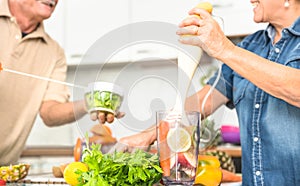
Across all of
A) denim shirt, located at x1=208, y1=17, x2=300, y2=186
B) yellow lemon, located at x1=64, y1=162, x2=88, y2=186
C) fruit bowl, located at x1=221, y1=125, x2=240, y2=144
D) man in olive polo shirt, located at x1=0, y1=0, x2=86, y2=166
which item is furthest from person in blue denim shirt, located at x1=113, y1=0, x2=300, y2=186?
fruit bowl, located at x1=221, y1=125, x2=240, y2=144

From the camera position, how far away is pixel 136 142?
→ 3.35ft

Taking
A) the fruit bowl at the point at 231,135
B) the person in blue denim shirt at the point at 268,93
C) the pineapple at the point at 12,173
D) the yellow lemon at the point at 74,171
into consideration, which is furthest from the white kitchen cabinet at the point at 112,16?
the yellow lemon at the point at 74,171

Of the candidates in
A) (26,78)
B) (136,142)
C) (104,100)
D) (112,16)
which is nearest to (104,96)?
(104,100)

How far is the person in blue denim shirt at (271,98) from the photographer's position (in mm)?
1188

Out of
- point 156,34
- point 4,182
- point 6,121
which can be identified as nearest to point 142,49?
point 156,34

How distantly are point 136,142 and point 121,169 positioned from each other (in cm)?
9

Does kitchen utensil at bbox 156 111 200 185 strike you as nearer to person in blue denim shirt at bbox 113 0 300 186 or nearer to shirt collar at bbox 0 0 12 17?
person in blue denim shirt at bbox 113 0 300 186

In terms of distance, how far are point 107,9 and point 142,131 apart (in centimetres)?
251

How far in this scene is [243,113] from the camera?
1.46 meters

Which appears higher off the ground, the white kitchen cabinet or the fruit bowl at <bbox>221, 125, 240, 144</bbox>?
the white kitchen cabinet

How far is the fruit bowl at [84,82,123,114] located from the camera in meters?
1.00

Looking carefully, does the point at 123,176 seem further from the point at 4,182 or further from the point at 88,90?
the point at 4,182

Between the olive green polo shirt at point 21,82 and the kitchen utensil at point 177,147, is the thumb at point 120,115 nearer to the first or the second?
the kitchen utensil at point 177,147

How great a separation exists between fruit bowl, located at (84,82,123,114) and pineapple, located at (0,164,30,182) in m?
0.34
